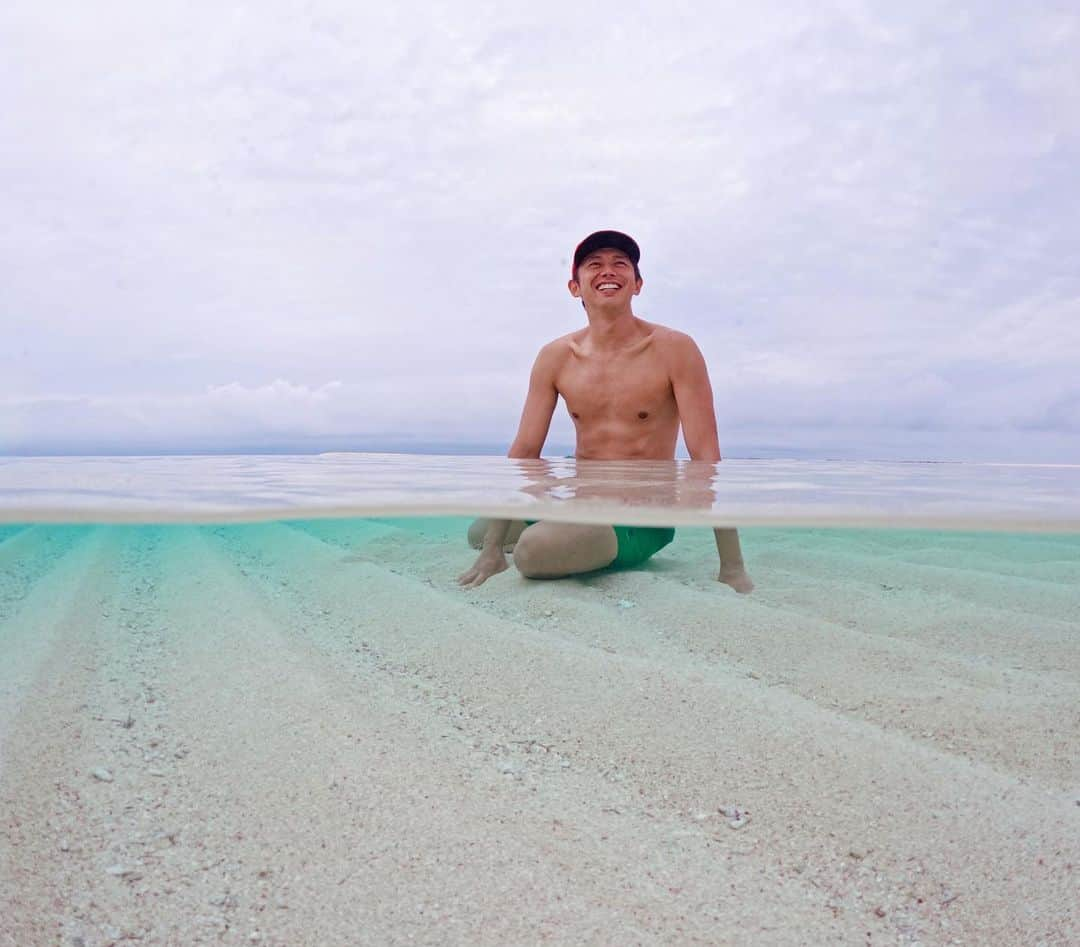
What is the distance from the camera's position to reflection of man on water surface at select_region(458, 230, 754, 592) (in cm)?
383

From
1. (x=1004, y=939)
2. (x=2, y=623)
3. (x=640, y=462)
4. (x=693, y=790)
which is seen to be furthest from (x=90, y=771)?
(x=640, y=462)

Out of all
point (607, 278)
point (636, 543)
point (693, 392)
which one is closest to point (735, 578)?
point (636, 543)

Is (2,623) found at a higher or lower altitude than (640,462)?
lower

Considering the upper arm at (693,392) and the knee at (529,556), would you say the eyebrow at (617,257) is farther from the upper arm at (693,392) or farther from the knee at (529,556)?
the knee at (529,556)

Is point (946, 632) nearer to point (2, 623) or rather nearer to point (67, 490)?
point (67, 490)

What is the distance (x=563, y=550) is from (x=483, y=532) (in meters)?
0.86

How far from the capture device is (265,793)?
2.01 meters

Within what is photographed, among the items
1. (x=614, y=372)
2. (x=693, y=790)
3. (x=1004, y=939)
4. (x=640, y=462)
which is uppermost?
(x=614, y=372)

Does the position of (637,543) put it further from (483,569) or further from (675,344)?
(675,344)

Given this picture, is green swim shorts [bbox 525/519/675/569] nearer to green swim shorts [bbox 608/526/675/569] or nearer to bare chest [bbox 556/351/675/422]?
green swim shorts [bbox 608/526/675/569]

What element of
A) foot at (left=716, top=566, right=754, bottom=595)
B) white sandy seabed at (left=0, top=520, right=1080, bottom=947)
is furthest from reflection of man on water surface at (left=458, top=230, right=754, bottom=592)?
white sandy seabed at (left=0, top=520, right=1080, bottom=947)

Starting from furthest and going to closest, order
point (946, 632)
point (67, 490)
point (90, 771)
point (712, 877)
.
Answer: point (946, 632) → point (67, 490) → point (90, 771) → point (712, 877)

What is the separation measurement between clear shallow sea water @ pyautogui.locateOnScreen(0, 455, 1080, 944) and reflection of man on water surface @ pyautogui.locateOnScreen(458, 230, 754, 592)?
22 centimetres

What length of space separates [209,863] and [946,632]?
308 cm
